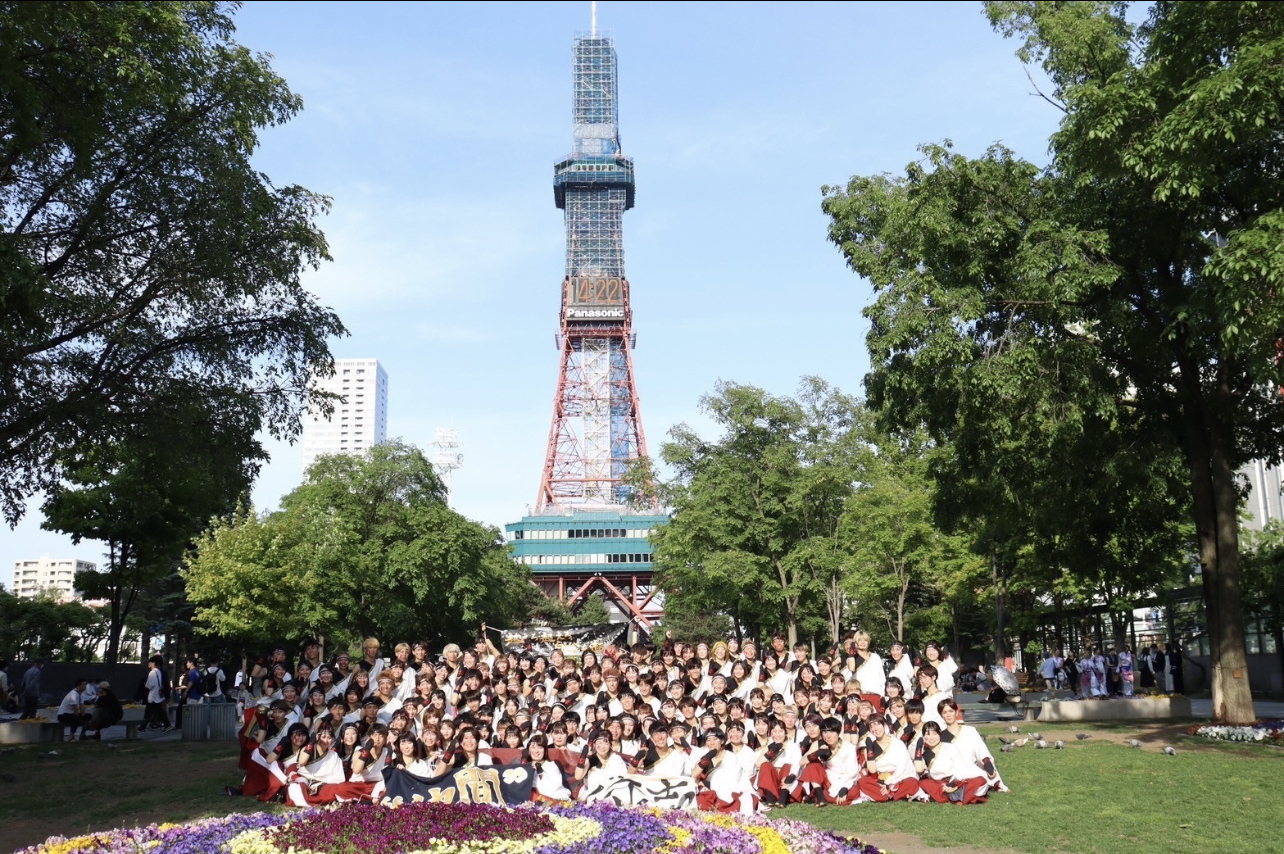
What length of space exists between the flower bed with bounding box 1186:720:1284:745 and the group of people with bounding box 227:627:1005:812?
185 inches

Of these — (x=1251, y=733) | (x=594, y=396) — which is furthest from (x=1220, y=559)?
(x=594, y=396)

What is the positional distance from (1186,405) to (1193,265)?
223 centimetres

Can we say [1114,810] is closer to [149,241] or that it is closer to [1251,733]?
[1251,733]

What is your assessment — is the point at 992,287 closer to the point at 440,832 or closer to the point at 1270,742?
the point at 1270,742

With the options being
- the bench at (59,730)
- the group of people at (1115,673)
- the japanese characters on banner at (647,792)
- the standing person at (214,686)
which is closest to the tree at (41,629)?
the standing person at (214,686)

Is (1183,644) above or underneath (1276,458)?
underneath

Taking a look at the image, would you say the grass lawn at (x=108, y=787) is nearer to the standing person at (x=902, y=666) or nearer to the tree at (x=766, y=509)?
the standing person at (x=902, y=666)

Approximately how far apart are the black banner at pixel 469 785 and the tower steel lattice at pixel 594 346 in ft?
294

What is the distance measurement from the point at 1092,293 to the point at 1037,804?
28.0ft

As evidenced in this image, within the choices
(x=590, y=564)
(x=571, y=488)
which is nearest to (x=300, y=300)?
(x=590, y=564)

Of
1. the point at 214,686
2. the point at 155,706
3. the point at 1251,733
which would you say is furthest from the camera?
the point at 214,686

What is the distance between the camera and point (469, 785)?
11398 mm

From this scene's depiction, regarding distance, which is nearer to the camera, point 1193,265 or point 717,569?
point 1193,265

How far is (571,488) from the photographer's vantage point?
113m
